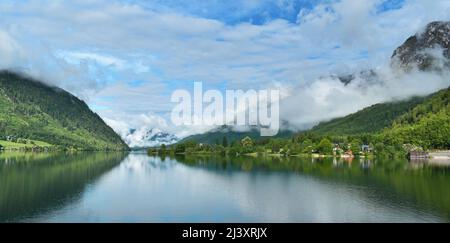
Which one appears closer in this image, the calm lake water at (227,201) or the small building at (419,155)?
the calm lake water at (227,201)

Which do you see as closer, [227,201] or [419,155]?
[227,201]

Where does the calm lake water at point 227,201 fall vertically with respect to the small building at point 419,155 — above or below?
below

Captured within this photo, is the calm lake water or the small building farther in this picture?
the small building

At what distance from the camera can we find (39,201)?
5806cm

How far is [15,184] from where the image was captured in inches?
2955

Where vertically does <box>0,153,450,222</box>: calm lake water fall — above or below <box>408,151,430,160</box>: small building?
below

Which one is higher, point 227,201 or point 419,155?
point 419,155

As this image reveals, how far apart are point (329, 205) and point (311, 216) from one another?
8181 millimetres
